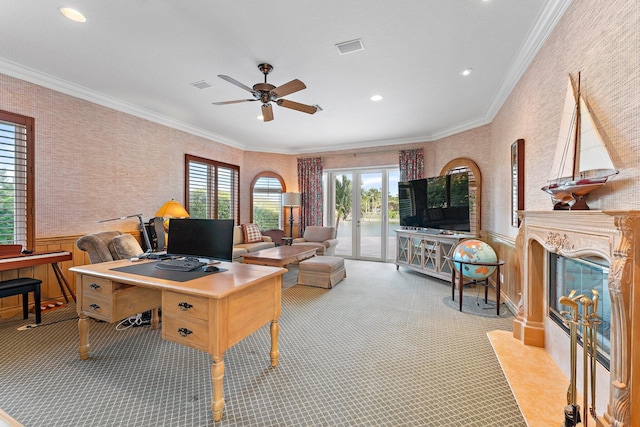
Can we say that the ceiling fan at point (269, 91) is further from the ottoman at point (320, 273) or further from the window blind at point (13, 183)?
the window blind at point (13, 183)

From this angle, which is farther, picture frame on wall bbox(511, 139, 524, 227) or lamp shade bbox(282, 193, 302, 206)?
lamp shade bbox(282, 193, 302, 206)

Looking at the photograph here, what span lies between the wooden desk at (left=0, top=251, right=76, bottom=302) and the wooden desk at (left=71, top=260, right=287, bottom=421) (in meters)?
1.46

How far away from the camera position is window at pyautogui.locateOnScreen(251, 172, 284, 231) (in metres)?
7.02

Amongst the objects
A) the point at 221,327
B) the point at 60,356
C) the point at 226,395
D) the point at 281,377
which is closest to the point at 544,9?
the point at 221,327

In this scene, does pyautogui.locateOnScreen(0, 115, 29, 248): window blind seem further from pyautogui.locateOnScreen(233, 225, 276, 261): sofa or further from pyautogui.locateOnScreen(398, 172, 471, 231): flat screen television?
pyautogui.locateOnScreen(398, 172, 471, 231): flat screen television

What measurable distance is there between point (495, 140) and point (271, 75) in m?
3.55

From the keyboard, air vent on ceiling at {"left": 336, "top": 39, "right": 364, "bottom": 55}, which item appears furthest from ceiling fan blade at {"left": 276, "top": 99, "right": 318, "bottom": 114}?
the keyboard

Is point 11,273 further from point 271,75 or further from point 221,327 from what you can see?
point 271,75

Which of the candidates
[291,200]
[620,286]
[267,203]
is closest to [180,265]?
[620,286]

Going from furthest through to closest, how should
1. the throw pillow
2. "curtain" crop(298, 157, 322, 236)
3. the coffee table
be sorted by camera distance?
"curtain" crop(298, 157, 322, 236)
the throw pillow
the coffee table

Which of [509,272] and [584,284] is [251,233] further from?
[584,284]

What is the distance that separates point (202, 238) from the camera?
2.34 meters

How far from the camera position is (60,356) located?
2.29 m

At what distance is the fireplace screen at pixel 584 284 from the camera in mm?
1575
